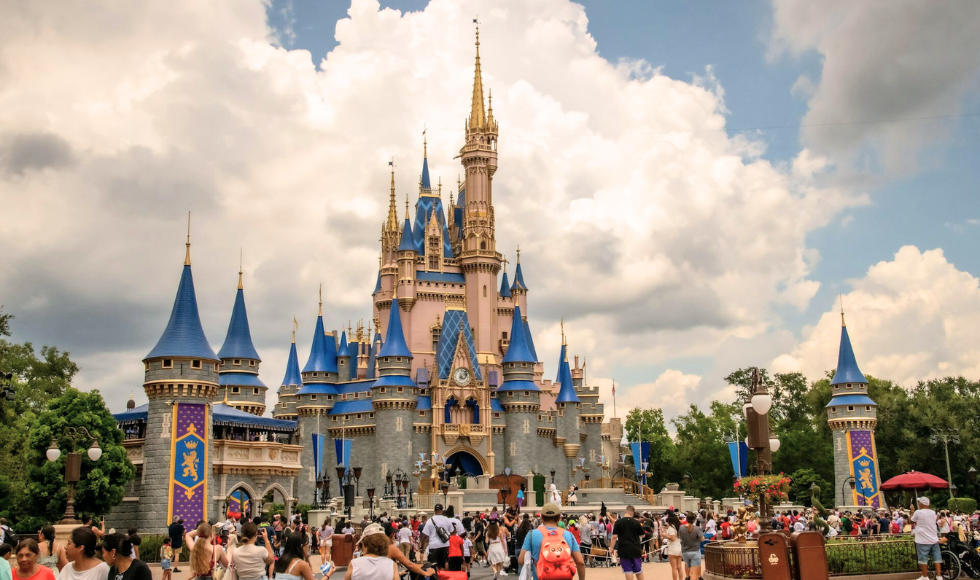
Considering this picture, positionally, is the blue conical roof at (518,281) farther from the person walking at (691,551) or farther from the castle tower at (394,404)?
the person walking at (691,551)

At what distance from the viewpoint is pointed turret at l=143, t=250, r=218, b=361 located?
1702 inches

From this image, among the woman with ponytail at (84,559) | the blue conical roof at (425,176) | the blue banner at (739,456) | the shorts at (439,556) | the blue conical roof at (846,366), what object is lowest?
the shorts at (439,556)

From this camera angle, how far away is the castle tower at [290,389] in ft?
246

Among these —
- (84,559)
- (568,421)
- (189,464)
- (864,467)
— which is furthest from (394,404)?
(84,559)

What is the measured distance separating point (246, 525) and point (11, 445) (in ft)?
147

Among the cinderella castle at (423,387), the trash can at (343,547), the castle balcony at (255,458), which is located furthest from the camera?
the cinderella castle at (423,387)

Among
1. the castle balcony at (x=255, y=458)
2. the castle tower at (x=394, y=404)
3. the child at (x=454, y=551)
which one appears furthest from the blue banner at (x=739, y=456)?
the child at (x=454, y=551)

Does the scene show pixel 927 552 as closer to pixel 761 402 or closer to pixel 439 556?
pixel 761 402

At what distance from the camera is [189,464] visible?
42094mm

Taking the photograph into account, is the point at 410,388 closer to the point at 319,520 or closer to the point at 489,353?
the point at 489,353

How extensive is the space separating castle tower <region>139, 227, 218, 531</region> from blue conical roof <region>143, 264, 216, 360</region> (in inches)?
1.7

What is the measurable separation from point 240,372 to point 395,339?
1139 cm

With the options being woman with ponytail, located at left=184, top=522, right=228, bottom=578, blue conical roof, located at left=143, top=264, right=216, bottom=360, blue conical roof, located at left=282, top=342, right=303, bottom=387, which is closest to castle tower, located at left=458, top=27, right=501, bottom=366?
blue conical roof, located at left=282, top=342, right=303, bottom=387

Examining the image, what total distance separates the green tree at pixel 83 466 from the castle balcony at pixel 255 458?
23.5 ft
